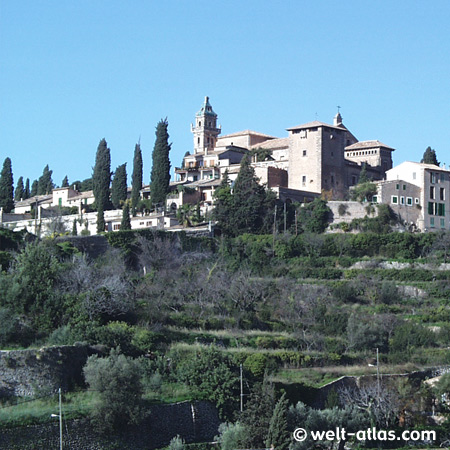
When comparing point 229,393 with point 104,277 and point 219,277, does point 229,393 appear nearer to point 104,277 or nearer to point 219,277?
point 104,277

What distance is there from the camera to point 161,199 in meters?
60.7

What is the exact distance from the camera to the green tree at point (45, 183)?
75.6 metres

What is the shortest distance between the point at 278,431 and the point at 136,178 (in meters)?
34.7

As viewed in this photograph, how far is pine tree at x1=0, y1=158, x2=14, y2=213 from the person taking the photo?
6288 centimetres

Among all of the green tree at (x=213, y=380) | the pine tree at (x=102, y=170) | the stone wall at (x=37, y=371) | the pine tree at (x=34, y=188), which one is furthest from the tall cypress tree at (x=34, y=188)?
the stone wall at (x=37, y=371)

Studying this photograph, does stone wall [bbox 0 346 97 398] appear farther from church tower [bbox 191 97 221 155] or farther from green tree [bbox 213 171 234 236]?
church tower [bbox 191 97 221 155]

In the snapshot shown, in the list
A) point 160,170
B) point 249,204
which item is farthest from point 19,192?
point 249,204

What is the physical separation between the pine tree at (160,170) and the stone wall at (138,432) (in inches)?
1147

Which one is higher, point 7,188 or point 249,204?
point 7,188

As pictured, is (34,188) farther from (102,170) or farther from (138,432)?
(138,432)

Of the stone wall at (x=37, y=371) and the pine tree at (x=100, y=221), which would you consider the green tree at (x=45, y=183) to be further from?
the stone wall at (x=37, y=371)

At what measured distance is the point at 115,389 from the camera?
30047 millimetres

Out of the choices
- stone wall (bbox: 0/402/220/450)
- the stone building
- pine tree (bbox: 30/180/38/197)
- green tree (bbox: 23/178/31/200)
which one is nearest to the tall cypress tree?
→ pine tree (bbox: 30/180/38/197)

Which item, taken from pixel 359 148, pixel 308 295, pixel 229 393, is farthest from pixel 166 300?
pixel 359 148
